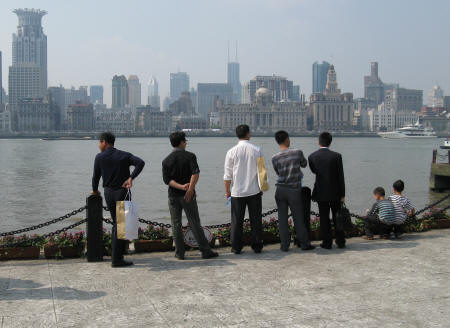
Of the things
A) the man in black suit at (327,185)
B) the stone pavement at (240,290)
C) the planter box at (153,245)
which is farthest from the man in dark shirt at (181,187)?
the man in black suit at (327,185)

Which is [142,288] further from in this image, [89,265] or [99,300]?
[89,265]

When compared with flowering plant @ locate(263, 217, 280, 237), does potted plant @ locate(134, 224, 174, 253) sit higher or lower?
lower

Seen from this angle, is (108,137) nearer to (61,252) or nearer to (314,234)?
(61,252)

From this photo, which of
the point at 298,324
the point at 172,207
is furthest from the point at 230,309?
the point at 172,207

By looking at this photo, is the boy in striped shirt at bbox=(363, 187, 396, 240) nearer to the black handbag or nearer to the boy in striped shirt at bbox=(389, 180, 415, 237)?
the boy in striped shirt at bbox=(389, 180, 415, 237)

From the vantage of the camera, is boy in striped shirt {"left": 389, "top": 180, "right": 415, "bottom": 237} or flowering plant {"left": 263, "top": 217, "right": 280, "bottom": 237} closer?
flowering plant {"left": 263, "top": 217, "right": 280, "bottom": 237}

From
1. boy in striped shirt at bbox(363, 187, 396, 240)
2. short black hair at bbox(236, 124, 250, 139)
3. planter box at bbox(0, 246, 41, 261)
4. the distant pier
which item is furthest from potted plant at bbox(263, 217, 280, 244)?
the distant pier

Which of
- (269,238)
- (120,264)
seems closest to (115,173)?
(120,264)

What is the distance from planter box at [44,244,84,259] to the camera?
826 centimetres

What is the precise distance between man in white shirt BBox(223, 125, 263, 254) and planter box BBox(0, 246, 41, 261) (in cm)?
286

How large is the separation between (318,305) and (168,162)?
310 centimetres

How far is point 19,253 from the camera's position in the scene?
27.0 feet

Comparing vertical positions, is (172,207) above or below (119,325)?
above

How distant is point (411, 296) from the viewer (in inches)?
247
